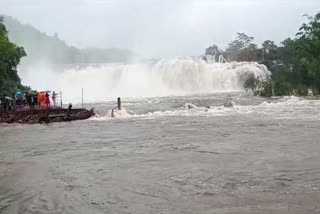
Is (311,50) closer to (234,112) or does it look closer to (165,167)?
(234,112)

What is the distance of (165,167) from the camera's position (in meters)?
14.2

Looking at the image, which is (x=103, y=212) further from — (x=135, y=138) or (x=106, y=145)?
(x=135, y=138)

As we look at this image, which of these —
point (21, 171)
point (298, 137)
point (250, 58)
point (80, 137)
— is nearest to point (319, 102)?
point (298, 137)

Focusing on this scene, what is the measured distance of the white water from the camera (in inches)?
2308

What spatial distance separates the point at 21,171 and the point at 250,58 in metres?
65.9

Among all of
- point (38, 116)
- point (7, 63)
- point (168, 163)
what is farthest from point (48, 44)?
point (168, 163)

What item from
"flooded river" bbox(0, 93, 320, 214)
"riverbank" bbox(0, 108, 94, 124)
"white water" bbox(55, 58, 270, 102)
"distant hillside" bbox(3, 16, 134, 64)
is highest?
"distant hillside" bbox(3, 16, 134, 64)

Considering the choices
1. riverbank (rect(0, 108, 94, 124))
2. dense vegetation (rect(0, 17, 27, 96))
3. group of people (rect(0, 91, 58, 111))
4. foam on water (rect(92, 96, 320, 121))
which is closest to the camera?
riverbank (rect(0, 108, 94, 124))

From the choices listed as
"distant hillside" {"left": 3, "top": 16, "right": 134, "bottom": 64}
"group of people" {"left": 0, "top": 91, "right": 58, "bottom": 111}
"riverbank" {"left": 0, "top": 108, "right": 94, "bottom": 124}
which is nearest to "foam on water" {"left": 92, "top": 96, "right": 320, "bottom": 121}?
"riverbank" {"left": 0, "top": 108, "right": 94, "bottom": 124}

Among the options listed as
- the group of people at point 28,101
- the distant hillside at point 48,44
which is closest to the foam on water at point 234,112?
the group of people at point 28,101

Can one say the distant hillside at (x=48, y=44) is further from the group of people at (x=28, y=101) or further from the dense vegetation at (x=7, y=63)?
the group of people at (x=28, y=101)

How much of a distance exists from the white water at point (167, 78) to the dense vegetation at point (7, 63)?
56.9ft

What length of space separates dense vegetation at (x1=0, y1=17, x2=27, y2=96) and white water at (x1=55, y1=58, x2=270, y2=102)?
17.3 meters

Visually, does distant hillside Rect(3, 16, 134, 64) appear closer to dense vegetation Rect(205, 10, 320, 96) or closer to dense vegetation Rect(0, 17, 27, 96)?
dense vegetation Rect(205, 10, 320, 96)
